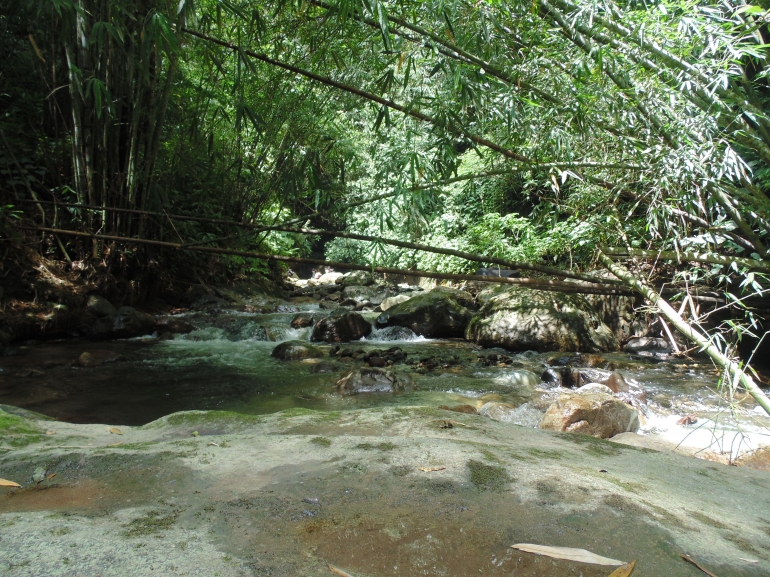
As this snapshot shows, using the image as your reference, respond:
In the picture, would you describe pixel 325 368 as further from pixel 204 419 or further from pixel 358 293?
pixel 358 293

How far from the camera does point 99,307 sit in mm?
6598

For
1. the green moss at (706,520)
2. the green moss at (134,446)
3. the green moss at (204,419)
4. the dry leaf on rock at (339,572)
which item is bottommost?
the green moss at (204,419)

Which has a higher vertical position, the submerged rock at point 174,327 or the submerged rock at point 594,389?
the submerged rock at point 174,327

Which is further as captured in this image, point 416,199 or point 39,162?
point 39,162

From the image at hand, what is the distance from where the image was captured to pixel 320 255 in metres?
21.1

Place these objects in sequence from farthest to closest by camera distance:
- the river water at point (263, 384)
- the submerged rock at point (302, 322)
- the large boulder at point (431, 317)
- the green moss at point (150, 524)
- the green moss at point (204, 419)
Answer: the large boulder at point (431, 317), the submerged rock at point (302, 322), the river water at point (263, 384), the green moss at point (204, 419), the green moss at point (150, 524)

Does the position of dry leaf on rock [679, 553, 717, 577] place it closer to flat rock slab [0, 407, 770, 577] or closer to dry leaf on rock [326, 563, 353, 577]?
flat rock slab [0, 407, 770, 577]

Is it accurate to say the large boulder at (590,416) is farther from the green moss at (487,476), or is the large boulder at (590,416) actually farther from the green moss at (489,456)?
the green moss at (487,476)

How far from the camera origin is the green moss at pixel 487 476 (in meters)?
1.54

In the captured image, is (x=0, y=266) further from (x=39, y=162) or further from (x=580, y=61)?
(x=580, y=61)

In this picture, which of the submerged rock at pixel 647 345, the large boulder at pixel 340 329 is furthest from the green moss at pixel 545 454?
the submerged rock at pixel 647 345

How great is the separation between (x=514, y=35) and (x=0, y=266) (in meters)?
5.96

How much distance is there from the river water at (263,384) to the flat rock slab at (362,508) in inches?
76.7

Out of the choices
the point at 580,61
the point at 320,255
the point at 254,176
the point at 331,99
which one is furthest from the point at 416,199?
the point at 320,255
